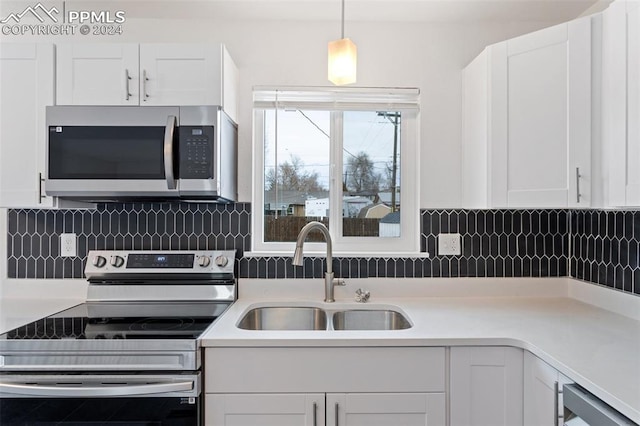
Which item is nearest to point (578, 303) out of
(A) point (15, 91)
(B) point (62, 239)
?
(B) point (62, 239)

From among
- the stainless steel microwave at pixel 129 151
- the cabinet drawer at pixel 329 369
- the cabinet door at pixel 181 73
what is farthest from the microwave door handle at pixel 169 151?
the cabinet drawer at pixel 329 369

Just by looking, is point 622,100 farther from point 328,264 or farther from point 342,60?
point 328,264

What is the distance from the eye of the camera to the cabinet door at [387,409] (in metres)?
1.39

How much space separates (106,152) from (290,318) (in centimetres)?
114

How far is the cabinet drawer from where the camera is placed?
4.57 ft

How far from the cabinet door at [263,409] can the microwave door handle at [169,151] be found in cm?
86

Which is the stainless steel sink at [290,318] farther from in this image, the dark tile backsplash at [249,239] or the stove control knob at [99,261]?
the stove control knob at [99,261]

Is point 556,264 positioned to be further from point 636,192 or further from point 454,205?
point 636,192

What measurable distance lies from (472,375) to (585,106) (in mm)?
1132

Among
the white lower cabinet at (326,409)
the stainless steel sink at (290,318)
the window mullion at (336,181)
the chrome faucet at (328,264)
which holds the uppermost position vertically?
the window mullion at (336,181)

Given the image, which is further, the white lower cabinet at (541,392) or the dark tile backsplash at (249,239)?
the dark tile backsplash at (249,239)

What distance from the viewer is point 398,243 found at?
7.02ft

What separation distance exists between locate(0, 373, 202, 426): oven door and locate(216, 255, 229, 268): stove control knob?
2.20 ft

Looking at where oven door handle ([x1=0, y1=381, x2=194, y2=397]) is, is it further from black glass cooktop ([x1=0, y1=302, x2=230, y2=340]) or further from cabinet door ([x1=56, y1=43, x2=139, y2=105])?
cabinet door ([x1=56, y1=43, x2=139, y2=105])
